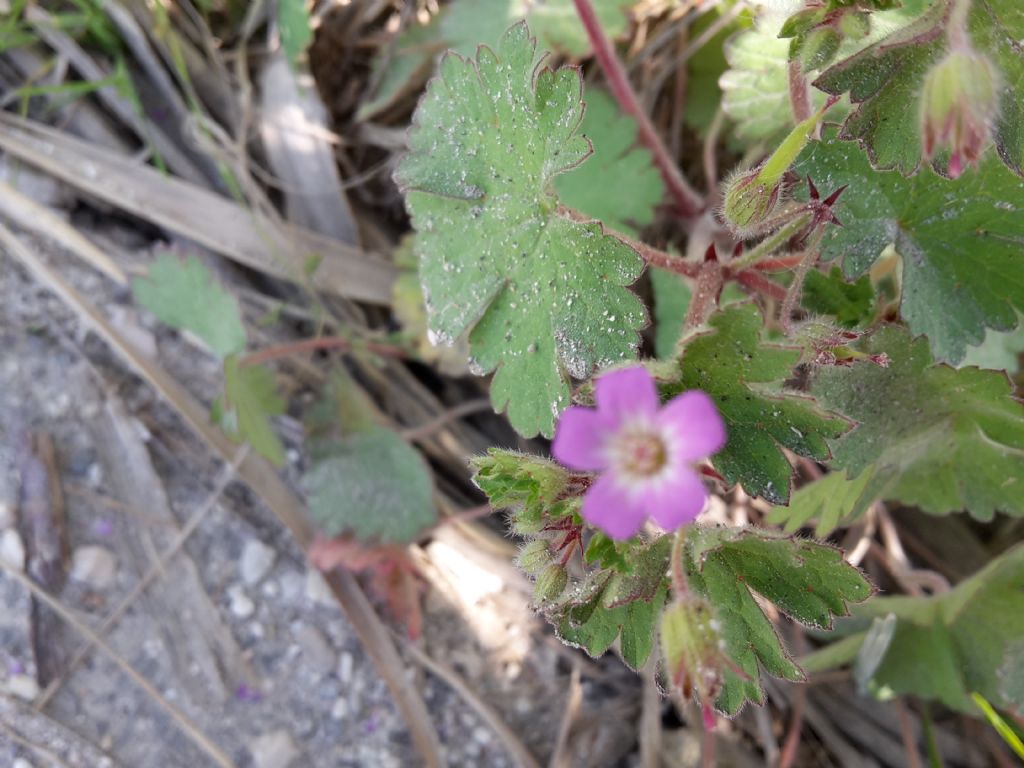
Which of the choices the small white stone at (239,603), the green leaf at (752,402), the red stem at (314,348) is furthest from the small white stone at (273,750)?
the green leaf at (752,402)

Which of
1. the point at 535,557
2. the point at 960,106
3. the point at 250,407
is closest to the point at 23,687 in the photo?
the point at 250,407

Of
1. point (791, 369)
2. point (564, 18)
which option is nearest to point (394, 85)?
point (564, 18)

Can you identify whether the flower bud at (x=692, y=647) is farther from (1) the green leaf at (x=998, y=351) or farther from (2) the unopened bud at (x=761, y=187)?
(1) the green leaf at (x=998, y=351)

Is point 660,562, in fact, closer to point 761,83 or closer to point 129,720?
point 761,83

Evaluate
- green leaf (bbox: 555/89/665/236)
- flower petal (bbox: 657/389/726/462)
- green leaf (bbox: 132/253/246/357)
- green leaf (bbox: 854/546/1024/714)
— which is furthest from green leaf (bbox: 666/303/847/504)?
green leaf (bbox: 132/253/246/357)

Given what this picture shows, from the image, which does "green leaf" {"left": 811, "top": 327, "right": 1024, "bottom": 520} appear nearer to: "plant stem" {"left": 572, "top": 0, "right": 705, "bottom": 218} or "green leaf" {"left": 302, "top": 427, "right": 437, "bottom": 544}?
"plant stem" {"left": 572, "top": 0, "right": 705, "bottom": 218}

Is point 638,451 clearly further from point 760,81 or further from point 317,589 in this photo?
point 317,589

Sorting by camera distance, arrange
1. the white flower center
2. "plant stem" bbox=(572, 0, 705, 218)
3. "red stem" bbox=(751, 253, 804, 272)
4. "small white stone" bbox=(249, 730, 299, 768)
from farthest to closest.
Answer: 1. "small white stone" bbox=(249, 730, 299, 768)
2. "plant stem" bbox=(572, 0, 705, 218)
3. "red stem" bbox=(751, 253, 804, 272)
4. the white flower center
